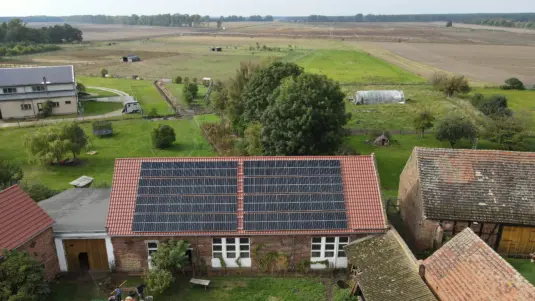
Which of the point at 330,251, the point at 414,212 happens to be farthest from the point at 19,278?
the point at 414,212

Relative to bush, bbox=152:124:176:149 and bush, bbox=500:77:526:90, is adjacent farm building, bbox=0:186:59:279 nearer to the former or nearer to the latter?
bush, bbox=152:124:176:149

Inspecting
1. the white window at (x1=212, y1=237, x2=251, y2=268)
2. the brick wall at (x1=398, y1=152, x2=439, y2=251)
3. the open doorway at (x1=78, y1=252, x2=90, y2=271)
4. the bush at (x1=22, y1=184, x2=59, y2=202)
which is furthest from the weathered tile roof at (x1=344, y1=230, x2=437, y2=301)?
the bush at (x1=22, y1=184, x2=59, y2=202)

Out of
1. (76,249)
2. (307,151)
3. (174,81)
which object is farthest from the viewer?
(174,81)

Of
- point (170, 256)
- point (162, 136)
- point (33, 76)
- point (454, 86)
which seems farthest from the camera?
point (454, 86)

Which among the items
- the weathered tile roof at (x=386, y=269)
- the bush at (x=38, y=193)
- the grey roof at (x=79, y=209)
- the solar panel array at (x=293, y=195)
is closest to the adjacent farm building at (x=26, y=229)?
the grey roof at (x=79, y=209)

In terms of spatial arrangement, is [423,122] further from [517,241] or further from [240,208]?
[240,208]

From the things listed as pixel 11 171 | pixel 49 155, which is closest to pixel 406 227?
pixel 11 171

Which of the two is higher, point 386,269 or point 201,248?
point 386,269

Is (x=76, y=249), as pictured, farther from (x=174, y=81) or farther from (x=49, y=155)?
(x=174, y=81)
